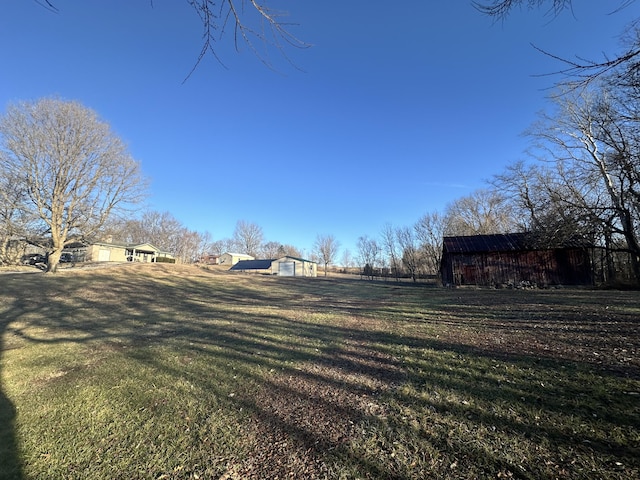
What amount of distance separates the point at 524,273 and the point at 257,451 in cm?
2481

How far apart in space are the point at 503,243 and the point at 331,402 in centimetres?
2390

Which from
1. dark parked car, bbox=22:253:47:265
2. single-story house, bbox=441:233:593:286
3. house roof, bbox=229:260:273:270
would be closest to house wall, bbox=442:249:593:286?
single-story house, bbox=441:233:593:286

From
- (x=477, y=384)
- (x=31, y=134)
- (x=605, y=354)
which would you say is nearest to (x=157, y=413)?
(x=477, y=384)

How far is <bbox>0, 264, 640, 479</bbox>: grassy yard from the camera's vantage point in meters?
2.62

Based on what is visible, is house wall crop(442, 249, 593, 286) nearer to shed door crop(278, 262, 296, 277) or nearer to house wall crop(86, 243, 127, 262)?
shed door crop(278, 262, 296, 277)

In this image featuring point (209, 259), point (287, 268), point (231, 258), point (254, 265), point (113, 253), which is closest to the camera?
point (113, 253)

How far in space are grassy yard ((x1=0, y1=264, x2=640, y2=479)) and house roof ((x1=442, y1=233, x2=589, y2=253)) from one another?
15.0 m

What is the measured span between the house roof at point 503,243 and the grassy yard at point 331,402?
590 inches

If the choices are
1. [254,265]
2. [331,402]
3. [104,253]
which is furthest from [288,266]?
[331,402]

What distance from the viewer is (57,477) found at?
8.42 feet

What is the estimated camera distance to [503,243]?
22703 millimetres

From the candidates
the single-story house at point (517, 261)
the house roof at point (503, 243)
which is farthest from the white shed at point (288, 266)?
the single-story house at point (517, 261)

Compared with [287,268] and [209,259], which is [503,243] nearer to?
[287,268]

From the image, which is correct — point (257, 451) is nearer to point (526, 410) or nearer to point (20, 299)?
Answer: point (526, 410)
